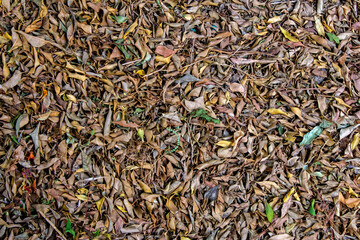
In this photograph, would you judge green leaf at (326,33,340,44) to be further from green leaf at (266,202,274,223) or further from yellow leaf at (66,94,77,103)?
yellow leaf at (66,94,77,103)

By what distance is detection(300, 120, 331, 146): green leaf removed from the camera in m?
1.36

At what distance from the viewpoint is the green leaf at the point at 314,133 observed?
4.46ft

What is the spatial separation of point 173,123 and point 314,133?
0.68 m

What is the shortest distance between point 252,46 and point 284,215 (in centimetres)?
82

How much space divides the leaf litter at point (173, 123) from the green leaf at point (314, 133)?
1 cm

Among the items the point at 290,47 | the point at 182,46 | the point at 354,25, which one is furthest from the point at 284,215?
the point at 354,25

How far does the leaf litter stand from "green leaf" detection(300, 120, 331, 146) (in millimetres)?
11

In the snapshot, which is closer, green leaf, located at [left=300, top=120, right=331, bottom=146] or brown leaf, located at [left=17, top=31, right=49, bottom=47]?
brown leaf, located at [left=17, top=31, right=49, bottom=47]

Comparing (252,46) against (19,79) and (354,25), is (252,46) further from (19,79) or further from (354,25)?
(19,79)

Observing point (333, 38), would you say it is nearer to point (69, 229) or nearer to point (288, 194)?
point (288, 194)

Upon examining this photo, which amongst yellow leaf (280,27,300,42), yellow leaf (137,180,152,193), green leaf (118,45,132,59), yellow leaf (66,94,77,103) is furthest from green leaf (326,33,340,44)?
yellow leaf (66,94,77,103)

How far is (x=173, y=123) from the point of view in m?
1.29

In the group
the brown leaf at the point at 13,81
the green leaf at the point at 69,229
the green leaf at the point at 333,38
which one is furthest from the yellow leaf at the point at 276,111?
the brown leaf at the point at 13,81

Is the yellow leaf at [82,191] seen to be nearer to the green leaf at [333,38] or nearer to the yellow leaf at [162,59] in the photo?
the yellow leaf at [162,59]
